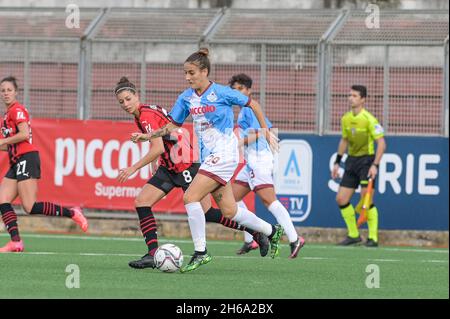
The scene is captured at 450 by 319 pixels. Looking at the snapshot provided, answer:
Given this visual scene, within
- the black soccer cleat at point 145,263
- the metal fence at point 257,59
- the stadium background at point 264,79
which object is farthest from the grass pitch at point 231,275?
the metal fence at point 257,59

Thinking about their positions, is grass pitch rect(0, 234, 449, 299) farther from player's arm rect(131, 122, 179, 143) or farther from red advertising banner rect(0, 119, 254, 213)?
red advertising banner rect(0, 119, 254, 213)

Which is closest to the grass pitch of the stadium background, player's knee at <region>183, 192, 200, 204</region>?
player's knee at <region>183, 192, 200, 204</region>

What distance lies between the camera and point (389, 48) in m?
18.2

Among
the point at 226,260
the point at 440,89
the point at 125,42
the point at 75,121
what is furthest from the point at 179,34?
the point at 226,260

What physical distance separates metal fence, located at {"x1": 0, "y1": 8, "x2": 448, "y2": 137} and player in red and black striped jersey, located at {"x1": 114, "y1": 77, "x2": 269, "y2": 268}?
6.52m

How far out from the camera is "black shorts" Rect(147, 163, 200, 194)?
12.1 metres

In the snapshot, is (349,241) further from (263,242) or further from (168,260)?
(168,260)

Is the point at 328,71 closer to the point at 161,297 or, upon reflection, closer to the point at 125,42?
the point at 125,42

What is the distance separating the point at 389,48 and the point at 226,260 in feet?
19.0

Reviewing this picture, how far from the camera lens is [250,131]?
1459cm

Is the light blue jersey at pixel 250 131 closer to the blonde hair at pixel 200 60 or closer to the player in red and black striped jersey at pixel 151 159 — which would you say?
the player in red and black striped jersey at pixel 151 159

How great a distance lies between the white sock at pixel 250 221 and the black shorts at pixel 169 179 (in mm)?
554

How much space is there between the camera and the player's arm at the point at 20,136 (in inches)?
534

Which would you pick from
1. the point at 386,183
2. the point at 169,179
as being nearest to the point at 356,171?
the point at 386,183
